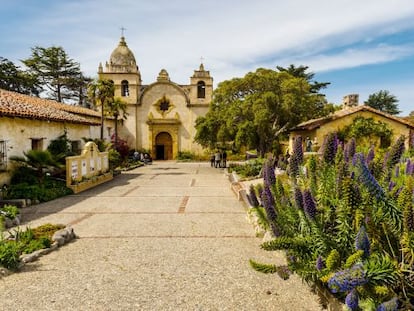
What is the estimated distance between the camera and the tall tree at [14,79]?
3378 cm

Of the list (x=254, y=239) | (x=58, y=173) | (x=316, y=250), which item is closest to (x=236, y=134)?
(x=58, y=173)

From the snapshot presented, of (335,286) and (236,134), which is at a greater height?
(236,134)

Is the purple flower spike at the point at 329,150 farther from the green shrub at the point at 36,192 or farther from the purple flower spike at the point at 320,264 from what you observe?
the green shrub at the point at 36,192

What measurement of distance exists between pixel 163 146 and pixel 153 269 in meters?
30.1

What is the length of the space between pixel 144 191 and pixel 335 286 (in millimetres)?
11409

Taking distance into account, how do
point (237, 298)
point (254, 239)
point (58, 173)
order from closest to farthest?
point (237, 298) < point (254, 239) < point (58, 173)

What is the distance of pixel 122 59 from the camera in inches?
1312

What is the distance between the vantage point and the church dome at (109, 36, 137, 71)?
109 ft

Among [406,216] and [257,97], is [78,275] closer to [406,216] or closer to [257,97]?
[406,216]

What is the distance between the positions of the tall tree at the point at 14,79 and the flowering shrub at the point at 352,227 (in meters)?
38.9

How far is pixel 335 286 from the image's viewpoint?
7.36 feet

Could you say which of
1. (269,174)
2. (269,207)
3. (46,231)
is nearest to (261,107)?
(46,231)

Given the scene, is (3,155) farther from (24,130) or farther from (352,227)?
(352,227)

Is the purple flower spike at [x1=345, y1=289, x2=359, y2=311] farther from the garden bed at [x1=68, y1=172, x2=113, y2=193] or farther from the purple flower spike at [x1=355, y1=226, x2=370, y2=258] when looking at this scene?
the garden bed at [x1=68, y1=172, x2=113, y2=193]
